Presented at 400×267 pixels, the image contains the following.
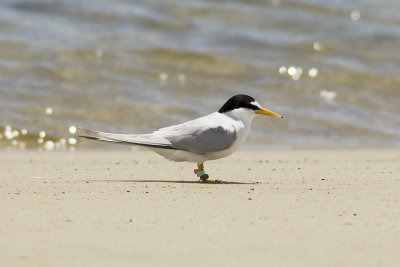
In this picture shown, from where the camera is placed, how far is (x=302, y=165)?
688 cm

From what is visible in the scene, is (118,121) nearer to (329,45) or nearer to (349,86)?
(349,86)


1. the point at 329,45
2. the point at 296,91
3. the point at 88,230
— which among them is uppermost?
the point at 329,45

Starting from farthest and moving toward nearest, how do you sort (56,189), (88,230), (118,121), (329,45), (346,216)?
(329,45)
(118,121)
(56,189)
(346,216)
(88,230)

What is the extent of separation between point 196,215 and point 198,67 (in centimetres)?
730

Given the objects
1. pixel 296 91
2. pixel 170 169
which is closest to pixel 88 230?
pixel 170 169

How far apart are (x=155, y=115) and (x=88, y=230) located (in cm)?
549

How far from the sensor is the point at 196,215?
4340mm

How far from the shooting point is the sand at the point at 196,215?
3.53 metres

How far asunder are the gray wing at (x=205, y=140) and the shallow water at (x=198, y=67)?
260 centimetres

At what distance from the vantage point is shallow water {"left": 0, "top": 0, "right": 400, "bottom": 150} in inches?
360

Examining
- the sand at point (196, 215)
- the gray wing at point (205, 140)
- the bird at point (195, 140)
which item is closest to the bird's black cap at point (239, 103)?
the bird at point (195, 140)

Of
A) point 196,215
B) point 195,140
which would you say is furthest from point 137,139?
point 196,215

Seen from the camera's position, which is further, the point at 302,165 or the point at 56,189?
the point at 302,165

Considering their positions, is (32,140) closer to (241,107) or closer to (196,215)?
(241,107)
